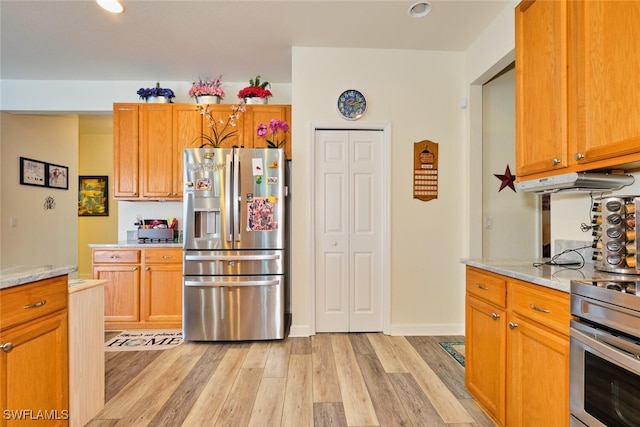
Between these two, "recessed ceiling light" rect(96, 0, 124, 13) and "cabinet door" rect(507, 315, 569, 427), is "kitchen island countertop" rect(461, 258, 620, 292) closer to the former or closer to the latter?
"cabinet door" rect(507, 315, 569, 427)

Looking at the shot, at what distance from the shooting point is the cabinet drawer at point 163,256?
3.18 meters

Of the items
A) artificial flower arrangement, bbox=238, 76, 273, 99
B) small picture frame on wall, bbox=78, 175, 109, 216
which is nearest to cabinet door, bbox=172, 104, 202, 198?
artificial flower arrangement, bbox=238, 76, 273, 99

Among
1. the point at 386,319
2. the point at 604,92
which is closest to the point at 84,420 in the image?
the point at 386,319

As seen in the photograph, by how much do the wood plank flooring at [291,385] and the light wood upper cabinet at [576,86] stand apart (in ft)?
5.07

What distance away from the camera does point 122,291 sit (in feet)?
10.4

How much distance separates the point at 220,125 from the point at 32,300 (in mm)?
2501

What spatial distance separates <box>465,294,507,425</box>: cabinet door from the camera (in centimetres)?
164

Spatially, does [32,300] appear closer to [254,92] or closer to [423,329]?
[254,92]

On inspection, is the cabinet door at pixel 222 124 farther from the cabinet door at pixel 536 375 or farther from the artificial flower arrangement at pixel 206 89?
the cabinet door at pixel 536 375

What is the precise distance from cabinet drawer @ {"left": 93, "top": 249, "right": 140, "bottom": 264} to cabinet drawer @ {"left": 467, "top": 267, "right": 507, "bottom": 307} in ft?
10.3

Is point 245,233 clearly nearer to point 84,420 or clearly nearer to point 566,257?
point 84,420

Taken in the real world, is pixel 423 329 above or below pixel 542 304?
below

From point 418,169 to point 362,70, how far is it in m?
1.15

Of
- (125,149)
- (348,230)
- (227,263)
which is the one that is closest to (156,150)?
(125,149)
